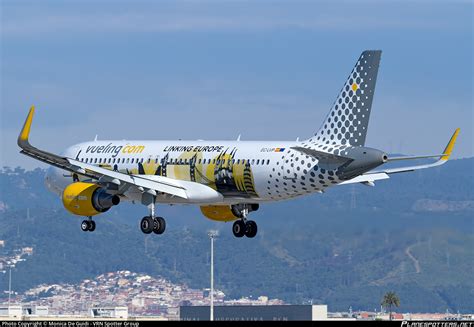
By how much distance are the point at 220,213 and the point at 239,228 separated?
9.16 ft

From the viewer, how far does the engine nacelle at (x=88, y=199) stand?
111438 millimetres

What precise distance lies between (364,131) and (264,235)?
41560mm

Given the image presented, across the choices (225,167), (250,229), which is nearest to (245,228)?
(250,229)

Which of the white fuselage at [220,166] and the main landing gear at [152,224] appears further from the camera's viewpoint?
the main landing gear at [152,224]

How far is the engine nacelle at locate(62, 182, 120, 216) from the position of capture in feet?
366

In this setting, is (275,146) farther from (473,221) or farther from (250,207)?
(473,221)

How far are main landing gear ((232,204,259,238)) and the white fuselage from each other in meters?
4.51

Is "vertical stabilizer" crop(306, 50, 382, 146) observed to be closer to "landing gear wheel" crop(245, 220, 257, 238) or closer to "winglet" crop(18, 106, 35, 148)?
"landing gear wheel" crop(245, 220, 257, 238)

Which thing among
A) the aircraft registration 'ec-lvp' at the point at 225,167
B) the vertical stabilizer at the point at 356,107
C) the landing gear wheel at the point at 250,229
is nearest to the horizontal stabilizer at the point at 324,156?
the aircraft registration 'ec-lvp' at the point at 225,167

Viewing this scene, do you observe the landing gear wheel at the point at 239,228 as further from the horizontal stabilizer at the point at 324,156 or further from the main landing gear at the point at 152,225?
the horizontal stabilizer at the point at 324,156

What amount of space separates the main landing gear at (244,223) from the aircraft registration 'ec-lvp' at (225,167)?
0.07 meters

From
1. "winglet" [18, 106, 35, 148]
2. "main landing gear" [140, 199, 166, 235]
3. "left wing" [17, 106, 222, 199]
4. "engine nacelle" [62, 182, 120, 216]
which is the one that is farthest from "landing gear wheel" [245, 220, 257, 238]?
"winglet" [18, 106, 35, 148]

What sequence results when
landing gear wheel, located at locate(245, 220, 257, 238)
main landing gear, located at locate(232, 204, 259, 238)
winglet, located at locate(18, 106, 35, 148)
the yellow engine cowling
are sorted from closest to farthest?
winglet, located at locate(18, 106, 35, 148) < landing gear wheel, located at locate(245, 220, 257, 238) < main landing gear, located at locate(232, 204, 259, 238) < the yellow engine cowling

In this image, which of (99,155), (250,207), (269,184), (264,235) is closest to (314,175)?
(269,184)
